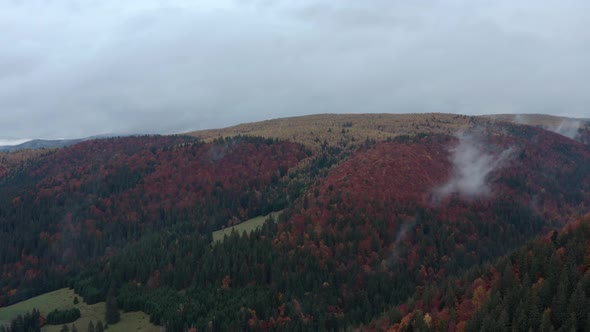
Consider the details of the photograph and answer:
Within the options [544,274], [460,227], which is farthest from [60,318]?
[460,227]

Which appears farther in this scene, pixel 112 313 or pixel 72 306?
pixel 72 306

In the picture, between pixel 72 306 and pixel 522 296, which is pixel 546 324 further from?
pixel 72 306

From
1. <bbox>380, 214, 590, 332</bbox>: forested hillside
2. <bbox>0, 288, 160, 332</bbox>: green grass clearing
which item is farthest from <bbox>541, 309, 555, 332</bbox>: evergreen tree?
<bbox>0, 288, 160, 332</bbox>: green grass clearing

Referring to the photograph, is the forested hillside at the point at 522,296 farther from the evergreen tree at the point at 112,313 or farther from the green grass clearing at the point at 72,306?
the evergreen tree at the point at 112,313

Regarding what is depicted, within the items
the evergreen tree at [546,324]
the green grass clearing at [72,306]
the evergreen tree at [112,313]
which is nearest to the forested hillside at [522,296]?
the evergreen tree at [546,324]

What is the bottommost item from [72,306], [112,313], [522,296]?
[72,306]

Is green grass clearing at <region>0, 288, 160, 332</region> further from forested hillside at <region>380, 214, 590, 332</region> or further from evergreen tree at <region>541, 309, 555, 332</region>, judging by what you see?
evergreen tree at <region>541, 309, 555, 332</region>

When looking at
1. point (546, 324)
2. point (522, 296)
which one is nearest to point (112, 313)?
point (522, 296)

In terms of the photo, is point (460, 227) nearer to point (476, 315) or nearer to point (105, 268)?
point (476, 315)
